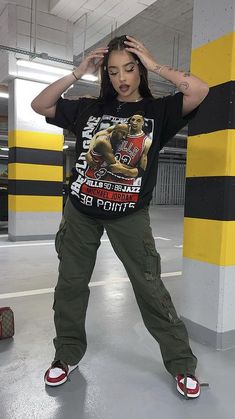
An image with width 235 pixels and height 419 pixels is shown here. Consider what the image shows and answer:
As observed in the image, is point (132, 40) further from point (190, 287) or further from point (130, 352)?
point (130, 352)

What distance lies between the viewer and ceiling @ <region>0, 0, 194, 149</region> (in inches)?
201

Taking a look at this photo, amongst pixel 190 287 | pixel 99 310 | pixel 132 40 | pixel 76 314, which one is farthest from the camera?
pixel 99 310

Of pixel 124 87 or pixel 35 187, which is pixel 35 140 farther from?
pixel 124 87

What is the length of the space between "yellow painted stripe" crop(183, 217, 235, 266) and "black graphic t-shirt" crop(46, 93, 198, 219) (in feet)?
1.99

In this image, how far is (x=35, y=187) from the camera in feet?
20.0

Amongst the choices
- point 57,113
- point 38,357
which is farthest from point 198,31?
point 38,357

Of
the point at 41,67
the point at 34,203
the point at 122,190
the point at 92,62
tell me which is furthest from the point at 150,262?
the point at 34,203

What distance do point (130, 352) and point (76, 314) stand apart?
49 cm

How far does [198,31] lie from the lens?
84.7 inches

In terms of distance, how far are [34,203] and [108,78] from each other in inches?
187

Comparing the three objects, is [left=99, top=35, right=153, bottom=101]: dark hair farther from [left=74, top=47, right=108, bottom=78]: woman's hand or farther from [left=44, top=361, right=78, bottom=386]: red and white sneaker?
[left=44, top=361, right=78, bottom=386]: red and white sneaker

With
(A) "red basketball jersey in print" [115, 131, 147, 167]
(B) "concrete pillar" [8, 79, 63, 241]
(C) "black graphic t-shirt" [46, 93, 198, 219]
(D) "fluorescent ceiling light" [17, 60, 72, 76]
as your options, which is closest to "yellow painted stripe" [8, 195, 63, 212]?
(B) "concrete pillar" [8, 79, 63, 241]

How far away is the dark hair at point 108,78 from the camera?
4.88 ft

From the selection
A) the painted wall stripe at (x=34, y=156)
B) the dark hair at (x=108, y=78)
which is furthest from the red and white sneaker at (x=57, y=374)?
the painted wall stripe at (x=34, y=156)
